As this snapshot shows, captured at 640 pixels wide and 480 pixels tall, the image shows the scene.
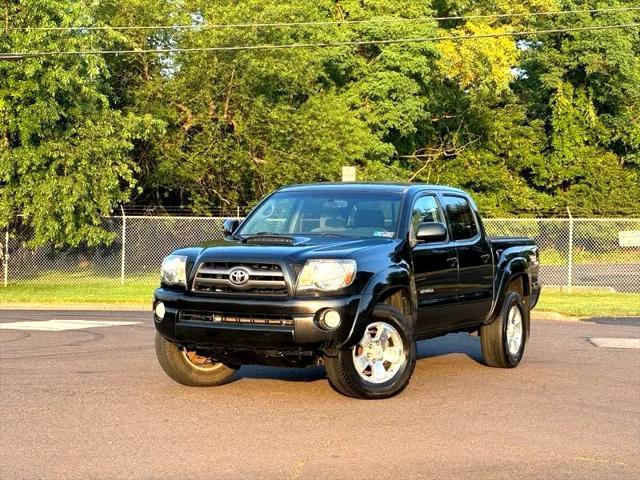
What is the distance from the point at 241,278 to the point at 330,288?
770 millimetres

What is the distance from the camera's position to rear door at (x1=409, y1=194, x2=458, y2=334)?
931 cm

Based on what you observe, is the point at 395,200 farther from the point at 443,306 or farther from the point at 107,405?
the point at 107,405

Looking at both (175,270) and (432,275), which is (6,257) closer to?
(175,270)

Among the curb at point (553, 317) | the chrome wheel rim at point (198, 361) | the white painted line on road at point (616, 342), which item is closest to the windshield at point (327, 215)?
the chrome wheel rim at point (198, 361)

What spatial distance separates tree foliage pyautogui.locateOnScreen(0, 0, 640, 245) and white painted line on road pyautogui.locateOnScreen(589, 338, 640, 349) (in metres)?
15.2

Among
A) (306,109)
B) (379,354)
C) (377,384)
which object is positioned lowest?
(377,384)

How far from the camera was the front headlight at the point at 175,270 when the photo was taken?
870 centimetres

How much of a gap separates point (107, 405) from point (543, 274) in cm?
2211

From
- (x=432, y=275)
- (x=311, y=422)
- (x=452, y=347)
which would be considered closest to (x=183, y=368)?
(x=311, y=422)

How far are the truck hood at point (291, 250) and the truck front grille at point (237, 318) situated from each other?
469 millimetres

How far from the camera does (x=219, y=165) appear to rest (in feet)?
109

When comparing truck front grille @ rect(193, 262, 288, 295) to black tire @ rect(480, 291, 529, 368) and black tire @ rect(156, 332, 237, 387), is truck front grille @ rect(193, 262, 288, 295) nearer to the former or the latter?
black tire @ rect(156, 332, 237, 387)

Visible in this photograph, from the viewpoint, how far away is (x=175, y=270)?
8.77 m

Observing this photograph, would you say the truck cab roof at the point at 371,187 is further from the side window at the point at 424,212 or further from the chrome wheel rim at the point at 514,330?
the chrome wheel rim at the point at 514,330
